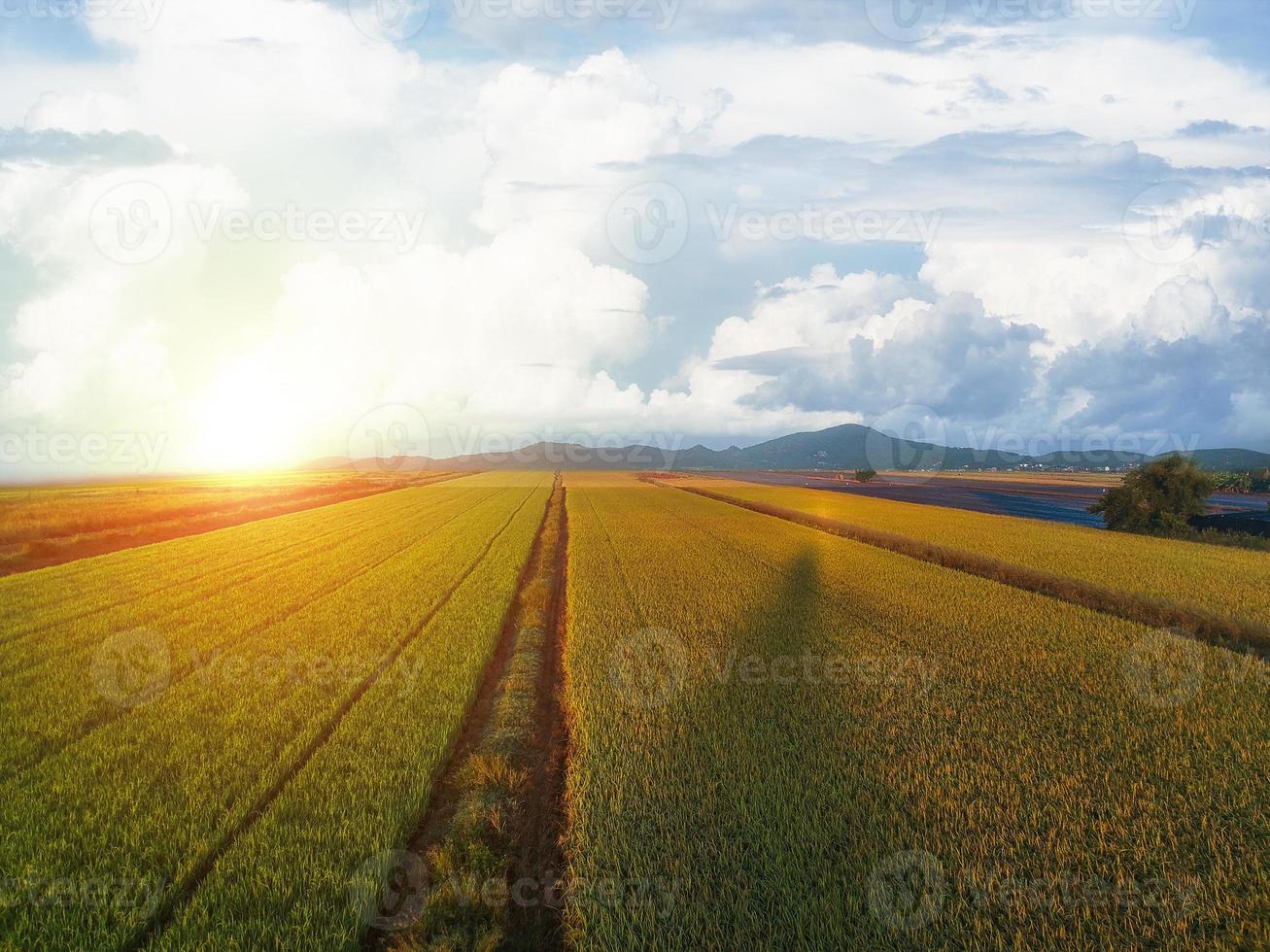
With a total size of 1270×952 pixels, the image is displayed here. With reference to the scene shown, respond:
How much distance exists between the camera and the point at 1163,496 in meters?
36.6

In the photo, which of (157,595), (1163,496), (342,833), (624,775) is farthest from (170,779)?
(1163,496)

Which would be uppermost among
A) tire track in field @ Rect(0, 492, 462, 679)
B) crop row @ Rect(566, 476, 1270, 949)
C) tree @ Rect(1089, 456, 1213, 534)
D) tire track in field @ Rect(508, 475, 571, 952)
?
tree @ Rect(1089, 456, 1213, 534)

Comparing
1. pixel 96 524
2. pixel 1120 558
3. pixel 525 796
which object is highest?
pixel 96 524

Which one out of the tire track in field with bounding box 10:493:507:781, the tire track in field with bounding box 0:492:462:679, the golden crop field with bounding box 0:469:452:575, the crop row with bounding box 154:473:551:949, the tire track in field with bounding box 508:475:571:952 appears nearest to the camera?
the crop row with bounding box 154:473:551:949

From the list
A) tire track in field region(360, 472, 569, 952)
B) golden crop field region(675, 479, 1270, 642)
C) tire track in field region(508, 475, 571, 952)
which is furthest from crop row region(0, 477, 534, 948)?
golden crop field region(675, 479, 1270, 642)

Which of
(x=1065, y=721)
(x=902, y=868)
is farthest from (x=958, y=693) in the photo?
(x=902, y=868)

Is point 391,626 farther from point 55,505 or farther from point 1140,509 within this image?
point 1140,509

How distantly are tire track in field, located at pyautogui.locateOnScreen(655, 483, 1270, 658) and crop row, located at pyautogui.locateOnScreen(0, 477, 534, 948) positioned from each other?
62.6ft

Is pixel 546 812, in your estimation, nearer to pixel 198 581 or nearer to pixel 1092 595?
pixel 198 581

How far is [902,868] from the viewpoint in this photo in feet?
18.8

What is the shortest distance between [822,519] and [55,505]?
163 feet

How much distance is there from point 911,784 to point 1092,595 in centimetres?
1615

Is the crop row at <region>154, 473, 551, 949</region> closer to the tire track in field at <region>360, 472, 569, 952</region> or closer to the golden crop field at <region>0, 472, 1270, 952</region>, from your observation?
the golden crop field at <region>0, 472, 1270, 952</region>

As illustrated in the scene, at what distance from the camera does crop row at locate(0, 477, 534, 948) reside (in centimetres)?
544
